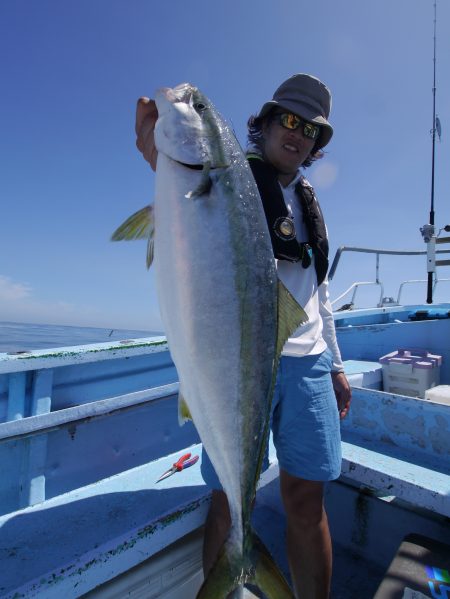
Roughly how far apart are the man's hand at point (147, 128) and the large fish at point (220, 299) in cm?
9

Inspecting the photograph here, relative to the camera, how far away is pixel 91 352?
2.83 metres

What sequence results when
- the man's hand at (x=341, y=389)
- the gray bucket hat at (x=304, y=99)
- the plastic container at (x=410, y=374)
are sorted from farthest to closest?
the plastic container at (x=410, y=374) → the man's hand at (x=341, y=389) → the gray bucket hat at (x=304, y=99)

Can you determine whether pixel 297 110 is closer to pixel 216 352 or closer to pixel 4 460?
pixel 216 352

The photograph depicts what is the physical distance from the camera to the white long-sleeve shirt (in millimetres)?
1920

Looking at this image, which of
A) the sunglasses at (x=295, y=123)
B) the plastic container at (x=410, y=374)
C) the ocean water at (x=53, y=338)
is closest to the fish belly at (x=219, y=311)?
the sunglasses at (x=295, y=123)

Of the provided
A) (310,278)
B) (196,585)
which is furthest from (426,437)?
(196,585)

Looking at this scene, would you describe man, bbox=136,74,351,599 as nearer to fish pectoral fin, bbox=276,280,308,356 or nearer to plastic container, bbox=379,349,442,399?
fish pectoral fin, bbox=276,280,308,356

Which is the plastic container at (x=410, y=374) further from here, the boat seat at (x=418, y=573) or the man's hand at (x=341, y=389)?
the boat seat at (x=418, y=573)

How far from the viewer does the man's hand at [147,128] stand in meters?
1.62

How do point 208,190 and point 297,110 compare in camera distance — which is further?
point 297,110

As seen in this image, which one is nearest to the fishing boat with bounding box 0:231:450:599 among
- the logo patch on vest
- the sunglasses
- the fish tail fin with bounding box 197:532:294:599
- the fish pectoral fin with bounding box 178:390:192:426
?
the fish tail fin with bounding box 197:532:294:599

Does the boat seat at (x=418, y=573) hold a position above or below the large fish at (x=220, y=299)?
below

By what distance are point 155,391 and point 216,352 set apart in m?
1.97

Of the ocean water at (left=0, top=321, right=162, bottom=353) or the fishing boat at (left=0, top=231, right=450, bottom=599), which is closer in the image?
the fishing boat at (left=0, top=231, right=450, bottom=599)
